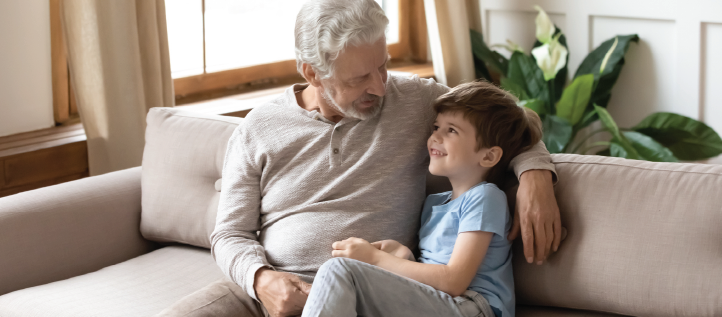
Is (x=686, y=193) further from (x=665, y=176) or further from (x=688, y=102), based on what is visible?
(x=688, y=102)

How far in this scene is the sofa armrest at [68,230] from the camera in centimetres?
177

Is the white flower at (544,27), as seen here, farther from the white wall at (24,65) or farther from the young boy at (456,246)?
the white wall at (24,65)

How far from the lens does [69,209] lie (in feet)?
6.11

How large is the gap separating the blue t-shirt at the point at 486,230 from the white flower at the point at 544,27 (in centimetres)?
182

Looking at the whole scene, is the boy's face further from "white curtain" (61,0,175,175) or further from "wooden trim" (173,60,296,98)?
"wooden trim" (173,60,296,98)

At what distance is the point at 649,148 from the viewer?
2.76 meters

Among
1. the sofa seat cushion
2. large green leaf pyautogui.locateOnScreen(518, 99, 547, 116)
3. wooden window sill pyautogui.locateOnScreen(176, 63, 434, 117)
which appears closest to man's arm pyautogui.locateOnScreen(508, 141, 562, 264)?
the sofa seat cushion

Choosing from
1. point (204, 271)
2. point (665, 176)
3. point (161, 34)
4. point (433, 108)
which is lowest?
point (204, 271)

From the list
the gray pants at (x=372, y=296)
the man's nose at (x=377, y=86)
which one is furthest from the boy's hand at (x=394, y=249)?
the man's nose at (x=377, y=86)

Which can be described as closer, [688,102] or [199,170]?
[199,170]

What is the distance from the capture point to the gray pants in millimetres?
1242

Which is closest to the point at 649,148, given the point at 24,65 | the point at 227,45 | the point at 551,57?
the point at 551,57

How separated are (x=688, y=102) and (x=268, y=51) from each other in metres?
1.90

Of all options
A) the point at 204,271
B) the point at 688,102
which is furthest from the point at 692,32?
the point at 204,271
